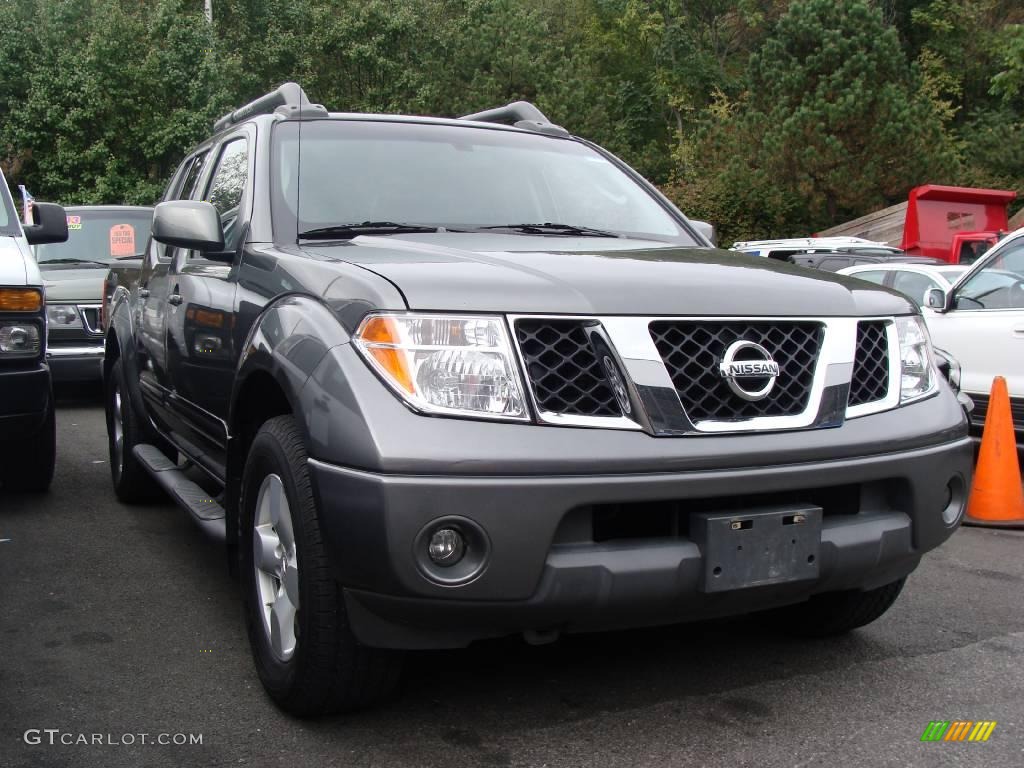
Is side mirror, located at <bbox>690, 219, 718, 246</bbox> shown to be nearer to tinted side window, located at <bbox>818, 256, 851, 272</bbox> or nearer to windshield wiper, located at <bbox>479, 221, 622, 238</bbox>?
windshield wiper, located at <bbox>479, 221, 622, 238</bbox>

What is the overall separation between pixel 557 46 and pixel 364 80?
731 cm

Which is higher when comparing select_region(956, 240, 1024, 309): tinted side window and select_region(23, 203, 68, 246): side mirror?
select_region(23, 203, 68, 246): side mirror

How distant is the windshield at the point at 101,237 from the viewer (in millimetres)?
10258

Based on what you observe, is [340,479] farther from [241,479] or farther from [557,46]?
[557,46]

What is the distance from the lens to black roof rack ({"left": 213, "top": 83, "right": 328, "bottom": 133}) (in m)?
4.20

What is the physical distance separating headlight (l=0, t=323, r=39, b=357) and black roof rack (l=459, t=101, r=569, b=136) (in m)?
2.23

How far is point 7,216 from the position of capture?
6121 mm

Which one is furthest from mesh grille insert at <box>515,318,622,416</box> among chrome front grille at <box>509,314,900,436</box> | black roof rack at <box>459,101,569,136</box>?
black roof rack at <box>459,101,569,136</box>

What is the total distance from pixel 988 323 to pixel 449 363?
554 centimetres

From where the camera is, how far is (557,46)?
35969mm

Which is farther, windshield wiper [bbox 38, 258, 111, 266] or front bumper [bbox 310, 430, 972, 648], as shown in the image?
windshield wiper [bbox 38, 258, 111, 266]

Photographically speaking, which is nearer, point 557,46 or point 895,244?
point 895,244

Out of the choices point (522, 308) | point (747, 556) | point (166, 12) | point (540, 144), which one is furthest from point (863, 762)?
point (166, 12)

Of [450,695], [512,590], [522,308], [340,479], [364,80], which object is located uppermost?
[364,80]
